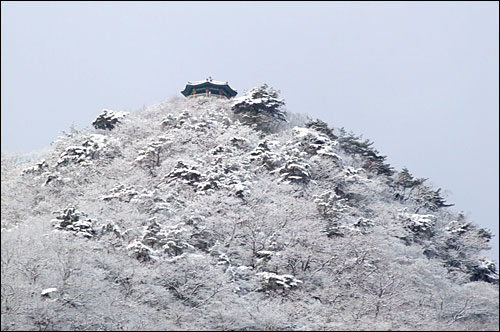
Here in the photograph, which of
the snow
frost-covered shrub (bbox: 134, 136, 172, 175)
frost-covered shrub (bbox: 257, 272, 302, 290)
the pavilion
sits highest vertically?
the pavilion

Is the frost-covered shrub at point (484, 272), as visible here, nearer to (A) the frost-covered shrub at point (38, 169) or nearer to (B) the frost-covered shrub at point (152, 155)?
(B) the frost-covered shrub at point (152, 155)

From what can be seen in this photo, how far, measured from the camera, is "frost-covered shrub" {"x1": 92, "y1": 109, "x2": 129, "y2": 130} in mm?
43562

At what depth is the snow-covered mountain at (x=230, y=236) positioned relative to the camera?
18.9m

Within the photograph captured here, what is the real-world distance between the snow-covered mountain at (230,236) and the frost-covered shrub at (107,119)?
0.94ft

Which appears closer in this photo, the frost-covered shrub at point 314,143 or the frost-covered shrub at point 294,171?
the frost-covered shrub at point 294,171

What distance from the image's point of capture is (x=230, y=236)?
85.1 ft

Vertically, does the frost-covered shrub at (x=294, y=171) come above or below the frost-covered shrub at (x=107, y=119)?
below

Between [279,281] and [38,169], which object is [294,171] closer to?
[279,281]

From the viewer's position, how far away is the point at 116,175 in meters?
34.3

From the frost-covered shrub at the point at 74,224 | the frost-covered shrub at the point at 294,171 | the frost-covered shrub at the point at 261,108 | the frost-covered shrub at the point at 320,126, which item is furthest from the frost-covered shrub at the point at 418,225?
the frost-covered shrub at the point at 74,224

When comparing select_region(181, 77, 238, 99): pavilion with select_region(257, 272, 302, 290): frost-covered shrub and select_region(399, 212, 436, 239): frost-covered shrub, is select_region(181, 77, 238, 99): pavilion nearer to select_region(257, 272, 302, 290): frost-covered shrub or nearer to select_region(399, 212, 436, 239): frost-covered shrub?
select_region(399, 212, 436, 239): frost-covered shrub

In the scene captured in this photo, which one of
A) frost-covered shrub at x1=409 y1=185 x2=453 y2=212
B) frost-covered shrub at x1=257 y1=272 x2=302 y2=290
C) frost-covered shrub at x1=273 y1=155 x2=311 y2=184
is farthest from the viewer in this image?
frost-covered shrub at x1=409 y1=185 x2=453 y2=212

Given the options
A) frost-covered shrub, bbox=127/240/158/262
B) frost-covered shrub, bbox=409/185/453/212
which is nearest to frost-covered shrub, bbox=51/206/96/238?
frost-covered shrub, bbox=127/240/158/262

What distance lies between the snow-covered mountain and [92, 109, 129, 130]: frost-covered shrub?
29 centimetres
